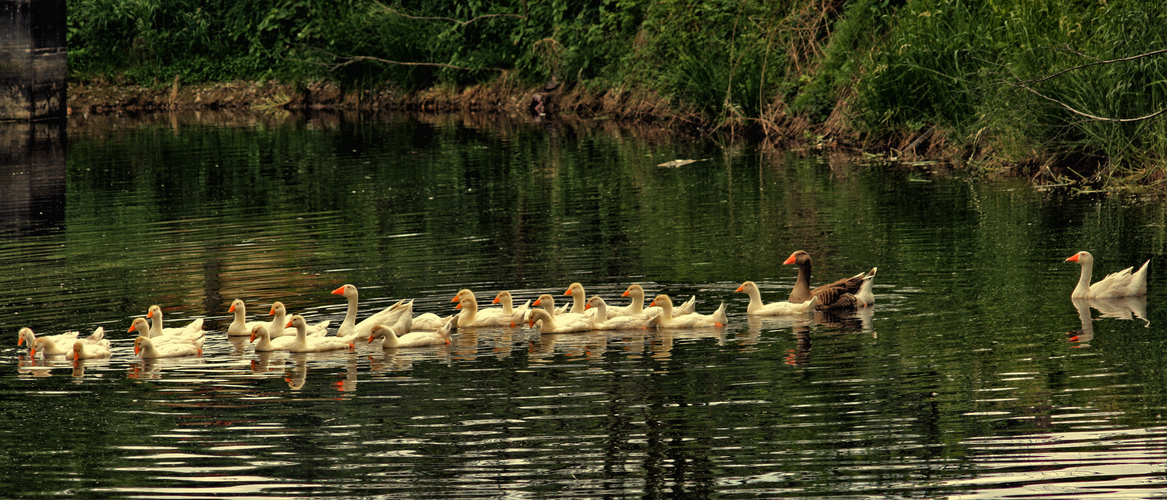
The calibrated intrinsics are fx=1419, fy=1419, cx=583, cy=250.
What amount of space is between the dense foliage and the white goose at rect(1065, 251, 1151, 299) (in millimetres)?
2963

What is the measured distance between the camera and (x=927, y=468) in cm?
874

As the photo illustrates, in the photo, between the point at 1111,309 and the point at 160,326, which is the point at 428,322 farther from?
the point at 1111,309

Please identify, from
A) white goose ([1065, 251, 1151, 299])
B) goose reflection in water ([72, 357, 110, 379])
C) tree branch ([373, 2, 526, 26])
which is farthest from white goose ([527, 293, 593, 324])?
tree branch ([373, 2, 526, 26])

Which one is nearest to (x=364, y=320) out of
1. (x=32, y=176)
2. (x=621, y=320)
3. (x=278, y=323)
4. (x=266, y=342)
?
(x=278, y=323)

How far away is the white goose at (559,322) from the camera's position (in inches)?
535

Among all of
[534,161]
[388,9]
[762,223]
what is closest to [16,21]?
[388,9]

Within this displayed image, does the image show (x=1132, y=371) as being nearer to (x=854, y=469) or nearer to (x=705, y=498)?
(x=854, y=469)

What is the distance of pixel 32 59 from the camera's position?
137 feet

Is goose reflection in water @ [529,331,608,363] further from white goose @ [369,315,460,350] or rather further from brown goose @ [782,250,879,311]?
brown goose @ [782,250,879,311]

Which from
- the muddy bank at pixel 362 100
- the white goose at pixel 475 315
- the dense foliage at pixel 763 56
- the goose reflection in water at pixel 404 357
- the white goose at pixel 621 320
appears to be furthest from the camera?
the muddy bank at pixel 362 100

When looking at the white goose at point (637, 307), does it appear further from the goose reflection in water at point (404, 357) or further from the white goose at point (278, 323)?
the white goose at point (278, 323)

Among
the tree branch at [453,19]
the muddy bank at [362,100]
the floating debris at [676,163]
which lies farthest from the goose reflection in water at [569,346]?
the tree branch at [453,19]

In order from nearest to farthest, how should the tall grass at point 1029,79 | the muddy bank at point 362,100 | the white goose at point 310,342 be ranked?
1. the white goose at point 310,342
2. the tall grass at point 1029,79
3. the muddy bank at point 362,100

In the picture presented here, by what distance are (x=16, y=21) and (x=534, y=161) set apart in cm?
1849
